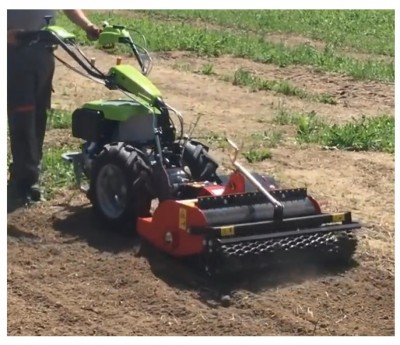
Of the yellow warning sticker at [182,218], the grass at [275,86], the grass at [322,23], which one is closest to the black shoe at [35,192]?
the yellow warning sticker at [182,218]

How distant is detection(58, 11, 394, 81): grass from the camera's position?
513 inches

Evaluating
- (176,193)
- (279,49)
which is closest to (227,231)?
(176,193)

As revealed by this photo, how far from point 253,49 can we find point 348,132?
560 cm

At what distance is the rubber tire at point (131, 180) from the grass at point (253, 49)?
255 inches

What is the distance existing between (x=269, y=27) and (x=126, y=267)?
1303 cm

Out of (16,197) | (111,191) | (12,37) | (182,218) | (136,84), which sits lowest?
(16,197)

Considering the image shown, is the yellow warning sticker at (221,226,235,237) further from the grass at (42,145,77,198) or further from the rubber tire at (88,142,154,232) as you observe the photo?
the grass at (42,145,77,198)

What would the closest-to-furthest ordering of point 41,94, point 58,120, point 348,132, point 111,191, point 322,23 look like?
point 111,191 < point 41,94 < point 348,132 < point 58,120 < point 322,23

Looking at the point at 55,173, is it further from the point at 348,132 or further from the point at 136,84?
the point at 348,132

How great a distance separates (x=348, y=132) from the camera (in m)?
8.83

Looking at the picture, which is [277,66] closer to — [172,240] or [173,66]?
[173,66]

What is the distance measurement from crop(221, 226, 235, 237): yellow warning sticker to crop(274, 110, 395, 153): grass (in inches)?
146

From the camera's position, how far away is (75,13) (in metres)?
6.71

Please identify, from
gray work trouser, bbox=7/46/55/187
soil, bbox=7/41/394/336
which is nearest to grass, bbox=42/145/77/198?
soil, bbox=7/41/394/336
